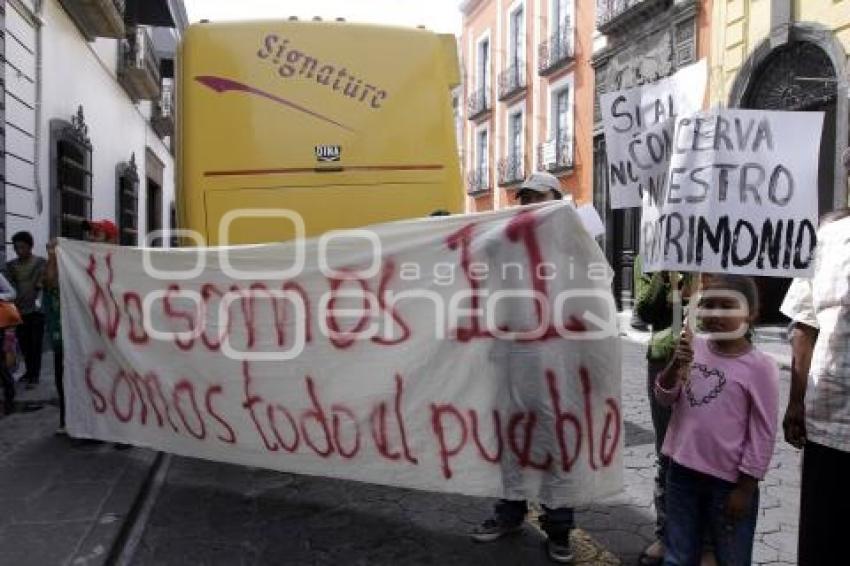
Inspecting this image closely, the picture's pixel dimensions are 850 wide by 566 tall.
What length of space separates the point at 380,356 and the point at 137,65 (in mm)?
13082

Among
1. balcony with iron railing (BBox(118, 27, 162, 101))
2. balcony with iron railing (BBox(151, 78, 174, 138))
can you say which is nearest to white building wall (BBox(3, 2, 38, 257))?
balcony with iron railing (BBox(118, 27, 162, 101))

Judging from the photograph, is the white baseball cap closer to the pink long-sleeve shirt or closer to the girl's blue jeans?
the pink long-sleeve shirt

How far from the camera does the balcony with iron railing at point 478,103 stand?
90.7 ft

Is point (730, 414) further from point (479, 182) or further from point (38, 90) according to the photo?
point (479, 182)

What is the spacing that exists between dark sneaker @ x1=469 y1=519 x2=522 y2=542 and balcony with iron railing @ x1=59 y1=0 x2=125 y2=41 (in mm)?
9439

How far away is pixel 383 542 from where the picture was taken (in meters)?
3.84

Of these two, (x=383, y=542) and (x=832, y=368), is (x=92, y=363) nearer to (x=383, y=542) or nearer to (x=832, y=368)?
(x=383, y=542)

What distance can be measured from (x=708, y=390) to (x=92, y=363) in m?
3.55

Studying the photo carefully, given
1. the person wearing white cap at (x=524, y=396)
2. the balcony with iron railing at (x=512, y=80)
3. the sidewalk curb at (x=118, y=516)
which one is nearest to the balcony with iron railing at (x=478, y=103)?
the balcony with iron railing at (x=512, y=80)

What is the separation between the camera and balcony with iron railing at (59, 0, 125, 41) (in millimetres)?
10633

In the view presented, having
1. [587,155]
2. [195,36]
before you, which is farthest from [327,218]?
[587,155]

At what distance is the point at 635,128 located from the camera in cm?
347

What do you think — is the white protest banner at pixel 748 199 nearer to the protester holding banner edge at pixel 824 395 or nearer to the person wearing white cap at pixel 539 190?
the protester holding banner edge at pixel 824 395

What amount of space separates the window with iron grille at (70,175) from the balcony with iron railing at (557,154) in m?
12.4
